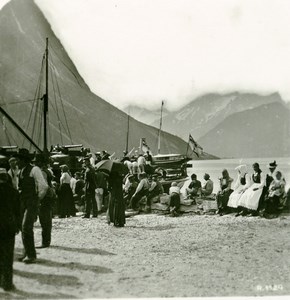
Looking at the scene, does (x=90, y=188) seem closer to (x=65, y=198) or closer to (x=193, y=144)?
(x=65, y=198)

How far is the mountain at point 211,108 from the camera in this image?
8.55 metres

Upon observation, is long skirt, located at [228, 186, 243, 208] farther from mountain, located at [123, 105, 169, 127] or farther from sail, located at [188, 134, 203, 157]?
mountain, located at [123, 105, 169, 127]

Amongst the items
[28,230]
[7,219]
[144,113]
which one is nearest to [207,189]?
[144,113]

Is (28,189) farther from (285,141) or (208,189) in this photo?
(208,189)

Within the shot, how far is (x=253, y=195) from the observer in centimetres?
889

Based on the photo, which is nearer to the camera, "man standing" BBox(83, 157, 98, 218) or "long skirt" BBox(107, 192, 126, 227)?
"long skirt" BBox(107, 192, 126, 227)

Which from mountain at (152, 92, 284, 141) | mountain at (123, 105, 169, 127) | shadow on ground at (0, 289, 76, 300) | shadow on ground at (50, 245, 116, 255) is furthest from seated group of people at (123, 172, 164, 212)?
shadow on ground at (0, 289, 76, 300)

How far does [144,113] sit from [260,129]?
4424mm

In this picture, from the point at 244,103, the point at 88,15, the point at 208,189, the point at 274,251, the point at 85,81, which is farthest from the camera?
the point at 208,189

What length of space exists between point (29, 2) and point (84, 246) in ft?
14.3

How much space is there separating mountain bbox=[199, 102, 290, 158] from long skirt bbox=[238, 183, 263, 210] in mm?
917

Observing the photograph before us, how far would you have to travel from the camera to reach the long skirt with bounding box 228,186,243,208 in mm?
9289

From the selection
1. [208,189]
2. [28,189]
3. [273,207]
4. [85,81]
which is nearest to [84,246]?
[28,189]

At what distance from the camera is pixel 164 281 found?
5363mm
